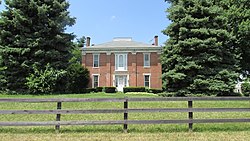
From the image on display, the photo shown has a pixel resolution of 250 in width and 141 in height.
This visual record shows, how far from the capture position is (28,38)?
69.1 feet

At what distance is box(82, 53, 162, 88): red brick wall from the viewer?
3391 centimetres

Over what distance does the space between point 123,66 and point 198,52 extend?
1502cm

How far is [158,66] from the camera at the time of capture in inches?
1340

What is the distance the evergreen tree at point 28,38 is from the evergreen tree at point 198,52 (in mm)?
9910

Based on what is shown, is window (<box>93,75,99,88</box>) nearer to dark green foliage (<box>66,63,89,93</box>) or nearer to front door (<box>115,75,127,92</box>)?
dark green foliage (<box>66,63,89,93</box>)

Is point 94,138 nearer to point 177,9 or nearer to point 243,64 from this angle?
point 177,9

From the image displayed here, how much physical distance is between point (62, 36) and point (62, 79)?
159 inches

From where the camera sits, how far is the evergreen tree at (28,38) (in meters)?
20.8

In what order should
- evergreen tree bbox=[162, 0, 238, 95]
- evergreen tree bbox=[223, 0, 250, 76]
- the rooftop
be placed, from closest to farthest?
1. evergreen tree bbox=[162, 0, 238, 95]
2. evergreen tree bbox=[223, 0, 250, 76]
3. the rooftop

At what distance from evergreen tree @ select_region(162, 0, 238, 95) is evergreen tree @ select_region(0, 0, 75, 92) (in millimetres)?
9910

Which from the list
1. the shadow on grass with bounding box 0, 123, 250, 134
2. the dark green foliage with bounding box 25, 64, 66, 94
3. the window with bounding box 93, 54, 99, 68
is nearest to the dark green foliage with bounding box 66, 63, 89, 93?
the window with bounding box 93, 54, 99, 68

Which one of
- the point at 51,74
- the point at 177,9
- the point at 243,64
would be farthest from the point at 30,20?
the point at 243,64

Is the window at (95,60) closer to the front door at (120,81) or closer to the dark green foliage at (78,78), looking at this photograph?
the dark green foliage at (78,78)

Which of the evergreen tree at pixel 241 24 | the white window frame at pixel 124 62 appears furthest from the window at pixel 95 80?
the evergreen tree at pixel 241 24
